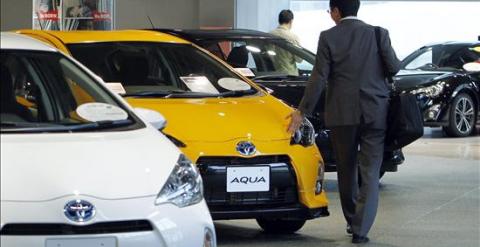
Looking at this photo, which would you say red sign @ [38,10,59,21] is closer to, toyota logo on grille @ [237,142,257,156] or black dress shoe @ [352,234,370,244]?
black dress shoe @ [352,234,370,244]

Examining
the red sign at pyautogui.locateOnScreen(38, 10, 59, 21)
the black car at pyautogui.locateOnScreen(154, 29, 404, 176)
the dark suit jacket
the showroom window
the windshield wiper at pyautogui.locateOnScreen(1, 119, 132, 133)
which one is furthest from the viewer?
the showroom window

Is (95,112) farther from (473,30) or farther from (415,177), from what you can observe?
(473,30)

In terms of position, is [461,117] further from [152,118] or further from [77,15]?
[152,118]

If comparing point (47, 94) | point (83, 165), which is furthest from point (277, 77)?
point (83, 165)

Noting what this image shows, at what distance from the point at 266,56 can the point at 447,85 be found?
18.7 ft

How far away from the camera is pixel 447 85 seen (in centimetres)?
1486

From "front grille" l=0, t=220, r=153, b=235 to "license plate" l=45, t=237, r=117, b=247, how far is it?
0.11 feet

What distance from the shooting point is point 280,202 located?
6934 mm

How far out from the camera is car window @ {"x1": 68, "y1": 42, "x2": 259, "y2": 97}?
25.2 feet

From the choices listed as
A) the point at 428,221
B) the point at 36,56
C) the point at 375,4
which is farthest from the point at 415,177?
the point at 375,4

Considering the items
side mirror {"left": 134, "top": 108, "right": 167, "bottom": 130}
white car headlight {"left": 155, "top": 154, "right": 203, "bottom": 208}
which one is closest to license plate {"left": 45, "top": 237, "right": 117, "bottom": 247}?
white car headlight {"left": 155, "top": 154, "right": 203, "bottom": 208}

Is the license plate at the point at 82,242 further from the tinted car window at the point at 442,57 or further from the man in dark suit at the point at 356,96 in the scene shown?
the tinted car window at the point at 442,57

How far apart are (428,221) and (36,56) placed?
12.2ft

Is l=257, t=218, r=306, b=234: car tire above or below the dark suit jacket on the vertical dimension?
below
